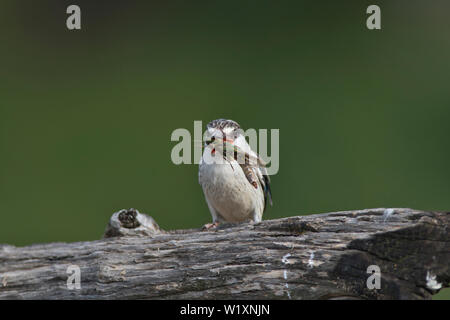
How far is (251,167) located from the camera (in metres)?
3.84

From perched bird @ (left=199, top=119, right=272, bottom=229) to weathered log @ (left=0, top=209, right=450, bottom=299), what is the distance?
473 millimetres

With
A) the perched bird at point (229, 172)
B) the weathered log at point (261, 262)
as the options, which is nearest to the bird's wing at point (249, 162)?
the perched bird at point (229, 172)

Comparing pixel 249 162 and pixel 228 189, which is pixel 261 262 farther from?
pixel 249 162

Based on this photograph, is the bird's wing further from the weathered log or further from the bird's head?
the weathered log

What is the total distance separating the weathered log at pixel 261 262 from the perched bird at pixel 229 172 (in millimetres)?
473

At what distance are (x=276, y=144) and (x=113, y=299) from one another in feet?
7.36

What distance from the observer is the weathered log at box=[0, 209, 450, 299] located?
8.22 ft

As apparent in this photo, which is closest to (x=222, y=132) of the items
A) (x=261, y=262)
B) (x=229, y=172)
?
(x=229, y=172)

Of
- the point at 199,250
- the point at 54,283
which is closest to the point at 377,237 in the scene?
the point at 199,250

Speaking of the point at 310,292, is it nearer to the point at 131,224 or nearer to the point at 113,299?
the point at 113,299

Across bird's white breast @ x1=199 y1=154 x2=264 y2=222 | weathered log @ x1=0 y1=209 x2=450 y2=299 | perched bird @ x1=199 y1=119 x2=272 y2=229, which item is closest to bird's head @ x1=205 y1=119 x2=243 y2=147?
perched bird @ x1=199 y1=119 x2=272 y2=229

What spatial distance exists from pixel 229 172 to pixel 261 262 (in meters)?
0.99

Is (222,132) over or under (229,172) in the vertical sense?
over

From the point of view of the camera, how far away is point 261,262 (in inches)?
109
